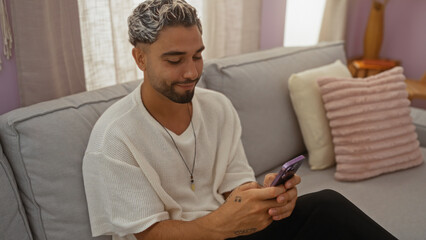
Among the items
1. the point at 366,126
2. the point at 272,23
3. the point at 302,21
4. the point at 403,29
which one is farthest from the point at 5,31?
the point at 403,29

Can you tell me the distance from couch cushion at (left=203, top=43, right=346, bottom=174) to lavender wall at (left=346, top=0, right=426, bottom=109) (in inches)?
56.2

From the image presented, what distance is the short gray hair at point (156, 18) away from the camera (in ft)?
3.29

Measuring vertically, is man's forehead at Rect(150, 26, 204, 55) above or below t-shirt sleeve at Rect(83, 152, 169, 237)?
above

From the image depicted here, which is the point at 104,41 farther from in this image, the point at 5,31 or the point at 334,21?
the point at 334,21

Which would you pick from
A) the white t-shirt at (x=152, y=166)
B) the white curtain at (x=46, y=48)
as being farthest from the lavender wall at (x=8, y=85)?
the white t-shirt at (x=152, y=166)

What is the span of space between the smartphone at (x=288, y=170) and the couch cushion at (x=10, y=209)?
2.25 feet

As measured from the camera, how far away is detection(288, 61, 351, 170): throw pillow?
1.69 meters

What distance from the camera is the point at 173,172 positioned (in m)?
1.13

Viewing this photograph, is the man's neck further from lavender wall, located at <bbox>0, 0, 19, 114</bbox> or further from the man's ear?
lavender wall, located at <bbox>0, 0, 19, 114</bbox>

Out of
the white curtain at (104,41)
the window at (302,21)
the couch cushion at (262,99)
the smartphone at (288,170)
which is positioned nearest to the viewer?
the smartphone at (288,170)

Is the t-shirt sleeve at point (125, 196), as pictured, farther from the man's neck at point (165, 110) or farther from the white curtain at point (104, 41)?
the white curtain at point (104, 41)

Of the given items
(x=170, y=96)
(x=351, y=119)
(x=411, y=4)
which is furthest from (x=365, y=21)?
(x=170, y=96)

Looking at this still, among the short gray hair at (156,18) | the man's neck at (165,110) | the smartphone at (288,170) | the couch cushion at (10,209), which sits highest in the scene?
the short gray hair at (156,18)

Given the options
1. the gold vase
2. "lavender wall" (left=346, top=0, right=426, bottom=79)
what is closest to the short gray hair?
the gold vase
